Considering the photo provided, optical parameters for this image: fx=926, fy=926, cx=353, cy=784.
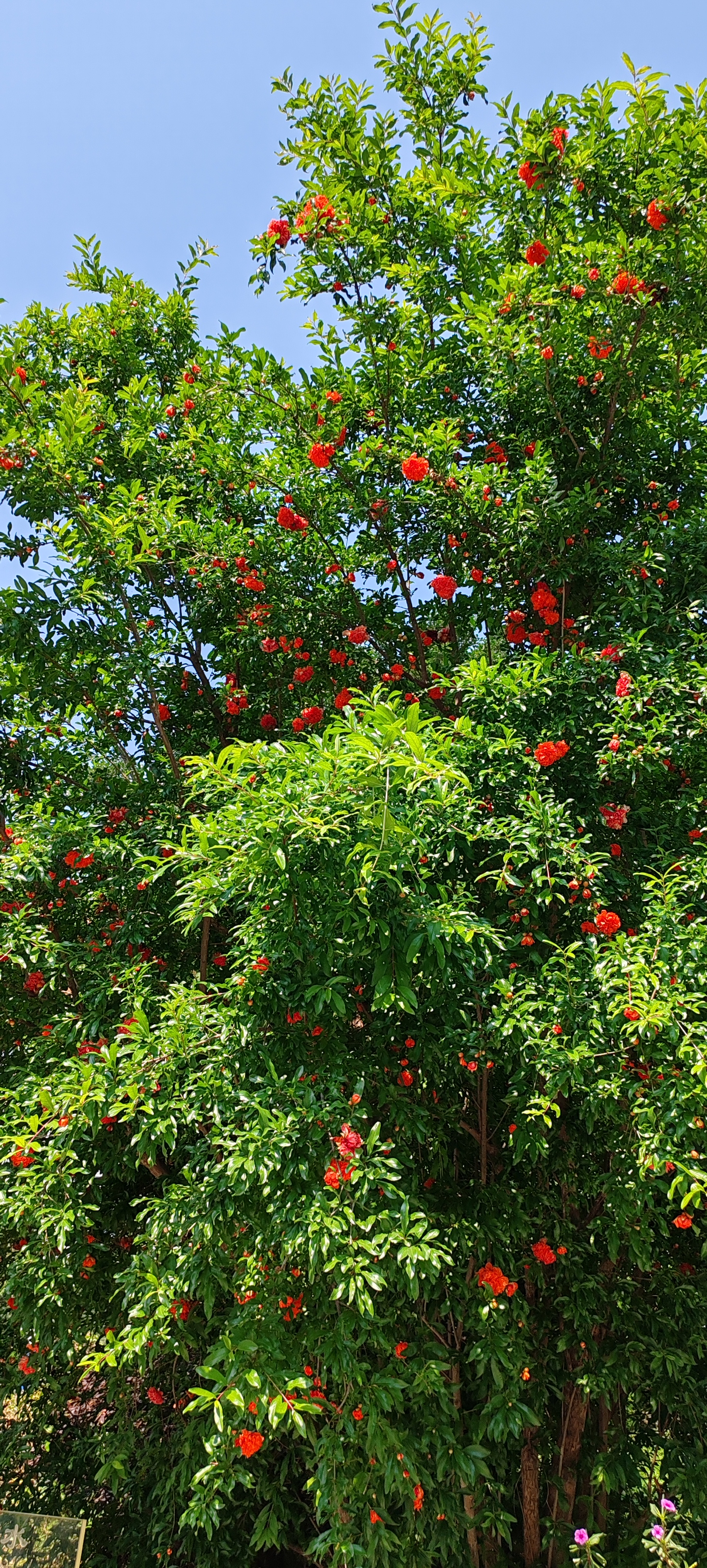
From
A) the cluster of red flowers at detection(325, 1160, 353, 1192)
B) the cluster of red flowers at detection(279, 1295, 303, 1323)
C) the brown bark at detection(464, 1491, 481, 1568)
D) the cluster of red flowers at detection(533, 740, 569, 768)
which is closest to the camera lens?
the cluster of red flowers at detection(325, 1160, 353, 1192)

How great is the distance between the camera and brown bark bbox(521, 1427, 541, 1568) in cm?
303

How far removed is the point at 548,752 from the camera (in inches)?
102

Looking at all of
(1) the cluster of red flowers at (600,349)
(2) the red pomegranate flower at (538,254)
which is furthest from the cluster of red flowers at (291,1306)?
(2) the red pomegranate flower at (538,254)

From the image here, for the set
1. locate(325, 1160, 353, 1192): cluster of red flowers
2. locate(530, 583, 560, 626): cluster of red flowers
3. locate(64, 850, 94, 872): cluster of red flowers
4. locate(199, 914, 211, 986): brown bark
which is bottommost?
locate(325, 1160, 353, 1192): cluster of red flowers

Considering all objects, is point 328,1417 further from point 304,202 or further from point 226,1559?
point 304,202

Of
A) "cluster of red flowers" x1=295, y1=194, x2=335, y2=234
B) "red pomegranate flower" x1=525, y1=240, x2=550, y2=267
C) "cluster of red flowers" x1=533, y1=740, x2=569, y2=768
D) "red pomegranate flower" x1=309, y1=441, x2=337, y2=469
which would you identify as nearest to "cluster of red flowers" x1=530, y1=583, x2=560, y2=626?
"cluster of red flowers" x1=533, y1=740, x2=569, y2=768

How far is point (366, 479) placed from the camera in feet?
11.0

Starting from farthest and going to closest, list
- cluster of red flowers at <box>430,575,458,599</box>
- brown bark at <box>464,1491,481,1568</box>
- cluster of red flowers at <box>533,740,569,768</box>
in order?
cluster of red flowers at <box>430,575,458,599</box>
brown bark at <box>464,1491,481,1568</box>
cluster of red flowers at <box>533,740,569,768</box>

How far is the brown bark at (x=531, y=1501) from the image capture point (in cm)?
303

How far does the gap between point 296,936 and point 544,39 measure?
3.58 m

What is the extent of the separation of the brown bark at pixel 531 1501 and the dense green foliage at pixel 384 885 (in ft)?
0.09

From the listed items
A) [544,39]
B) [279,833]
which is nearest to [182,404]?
[544,39]

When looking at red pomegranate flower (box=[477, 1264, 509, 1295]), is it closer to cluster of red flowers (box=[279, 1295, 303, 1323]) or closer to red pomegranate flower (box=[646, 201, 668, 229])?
cluster of red flowers (box=[279, 1295, 303, 1323])

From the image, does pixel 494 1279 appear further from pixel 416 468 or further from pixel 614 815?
pixel 416 468
